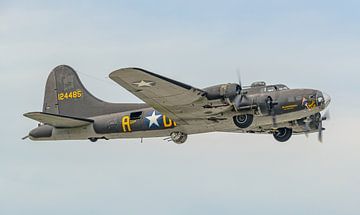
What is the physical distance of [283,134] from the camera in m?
40.0

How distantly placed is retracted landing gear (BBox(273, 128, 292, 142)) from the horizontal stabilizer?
8.43m

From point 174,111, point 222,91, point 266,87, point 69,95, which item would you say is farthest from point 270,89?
point 69,95

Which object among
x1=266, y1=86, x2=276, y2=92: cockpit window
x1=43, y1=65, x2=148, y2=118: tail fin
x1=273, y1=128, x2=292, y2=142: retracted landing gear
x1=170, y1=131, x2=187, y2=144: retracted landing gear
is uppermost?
x1=43, y1=65, x2=148, y2=118: tail fin

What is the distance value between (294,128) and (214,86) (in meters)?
5.76

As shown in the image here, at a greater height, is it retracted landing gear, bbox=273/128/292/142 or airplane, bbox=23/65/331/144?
airplane, bbox=23/65/331/144

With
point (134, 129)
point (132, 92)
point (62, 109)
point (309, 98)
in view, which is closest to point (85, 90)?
point (62, 109)

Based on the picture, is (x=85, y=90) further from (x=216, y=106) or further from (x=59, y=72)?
Result: (x=216, y=106)

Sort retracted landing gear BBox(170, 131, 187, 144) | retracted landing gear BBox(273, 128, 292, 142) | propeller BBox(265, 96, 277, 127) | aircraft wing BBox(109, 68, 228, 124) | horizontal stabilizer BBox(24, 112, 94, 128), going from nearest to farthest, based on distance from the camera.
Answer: aircraft wing BBox(109, 68, 228, 124), propeller BBox(265, 96, 277, 127), horizontal stabilizer BBox(24, 112, 94, 128), retracted landing gear BBox(170, 131, 187, 144), retracted landing gear BBox(273, 128, 292, 142)

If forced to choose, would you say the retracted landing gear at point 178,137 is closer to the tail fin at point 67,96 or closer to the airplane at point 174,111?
the airplane at point 174,111

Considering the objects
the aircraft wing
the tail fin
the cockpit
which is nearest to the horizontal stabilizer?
the tail fin

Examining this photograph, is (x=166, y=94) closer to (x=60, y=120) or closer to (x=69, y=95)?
(x=60, y=120)

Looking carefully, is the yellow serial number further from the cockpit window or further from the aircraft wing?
the cockpit window

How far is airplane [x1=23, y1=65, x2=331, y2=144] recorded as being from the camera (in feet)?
116

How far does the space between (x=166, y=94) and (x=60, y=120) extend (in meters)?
5.83
